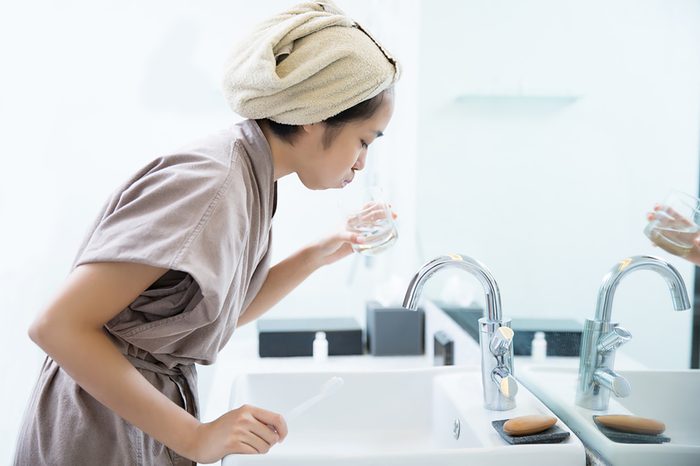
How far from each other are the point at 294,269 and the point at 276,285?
0.14 feet

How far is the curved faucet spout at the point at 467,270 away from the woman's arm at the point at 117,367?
242mm

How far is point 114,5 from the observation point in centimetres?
255

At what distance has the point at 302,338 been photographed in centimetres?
165

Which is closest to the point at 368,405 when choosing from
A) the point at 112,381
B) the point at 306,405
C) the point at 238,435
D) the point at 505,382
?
the point at 306,405

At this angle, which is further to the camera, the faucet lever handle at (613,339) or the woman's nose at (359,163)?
the woman's nose at (359,163)

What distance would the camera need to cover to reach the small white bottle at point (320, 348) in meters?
1.59

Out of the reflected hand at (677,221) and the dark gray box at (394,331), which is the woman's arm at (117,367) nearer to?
the reflected hand at (677,221)

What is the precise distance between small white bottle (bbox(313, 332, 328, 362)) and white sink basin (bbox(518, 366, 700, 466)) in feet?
2.44

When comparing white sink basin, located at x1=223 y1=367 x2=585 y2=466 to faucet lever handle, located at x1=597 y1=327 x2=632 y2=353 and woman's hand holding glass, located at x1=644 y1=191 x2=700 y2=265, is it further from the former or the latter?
woman's hand holding glass, located at x1=644 y1=191 x2=700 y2=265

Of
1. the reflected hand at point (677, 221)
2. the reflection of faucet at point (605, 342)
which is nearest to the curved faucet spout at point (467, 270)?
the reflection of faucet at point (605, 342)

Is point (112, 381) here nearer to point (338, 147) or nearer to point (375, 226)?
point (338, 147)

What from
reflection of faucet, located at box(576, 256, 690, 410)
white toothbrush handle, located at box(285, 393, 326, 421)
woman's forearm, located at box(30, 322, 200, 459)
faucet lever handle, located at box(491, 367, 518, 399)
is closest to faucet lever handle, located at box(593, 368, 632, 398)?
reflection of faucet, located at box(576, 256, 690, 410)

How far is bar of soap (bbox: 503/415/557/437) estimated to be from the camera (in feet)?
2.58

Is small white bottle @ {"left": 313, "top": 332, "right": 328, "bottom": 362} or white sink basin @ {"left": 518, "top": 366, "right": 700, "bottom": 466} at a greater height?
white sink basin @ {"left": 518, "top": 366, "right": 700, "bottom": 466}
